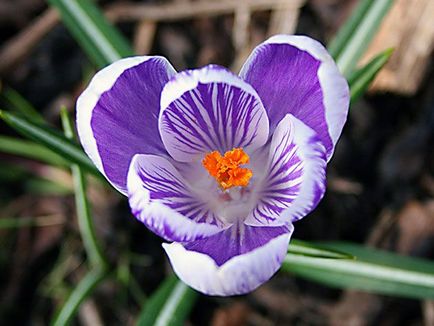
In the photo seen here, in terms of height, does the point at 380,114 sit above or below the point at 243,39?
below

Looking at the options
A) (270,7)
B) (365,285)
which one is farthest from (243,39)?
(365,285)

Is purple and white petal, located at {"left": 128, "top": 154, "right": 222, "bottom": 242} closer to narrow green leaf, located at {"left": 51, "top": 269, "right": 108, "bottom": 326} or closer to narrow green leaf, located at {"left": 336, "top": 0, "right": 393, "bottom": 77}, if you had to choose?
narrow green leaf, located at {"left": 51, "top": 269, "right": 108, "bottom": 326}

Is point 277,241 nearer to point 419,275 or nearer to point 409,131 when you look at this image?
point 419,275

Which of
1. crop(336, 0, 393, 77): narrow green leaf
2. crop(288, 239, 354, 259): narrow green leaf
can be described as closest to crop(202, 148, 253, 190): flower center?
crop(288, 239, 354, 259): narrow green leaf

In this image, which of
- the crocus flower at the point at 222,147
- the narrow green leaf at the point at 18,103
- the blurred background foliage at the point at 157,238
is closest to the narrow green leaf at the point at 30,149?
the blurred background foliage at the point at 157,238

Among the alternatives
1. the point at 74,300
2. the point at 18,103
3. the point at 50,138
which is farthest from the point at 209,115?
the point at 18,103

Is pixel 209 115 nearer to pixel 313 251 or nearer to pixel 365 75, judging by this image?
pixel 313 251
